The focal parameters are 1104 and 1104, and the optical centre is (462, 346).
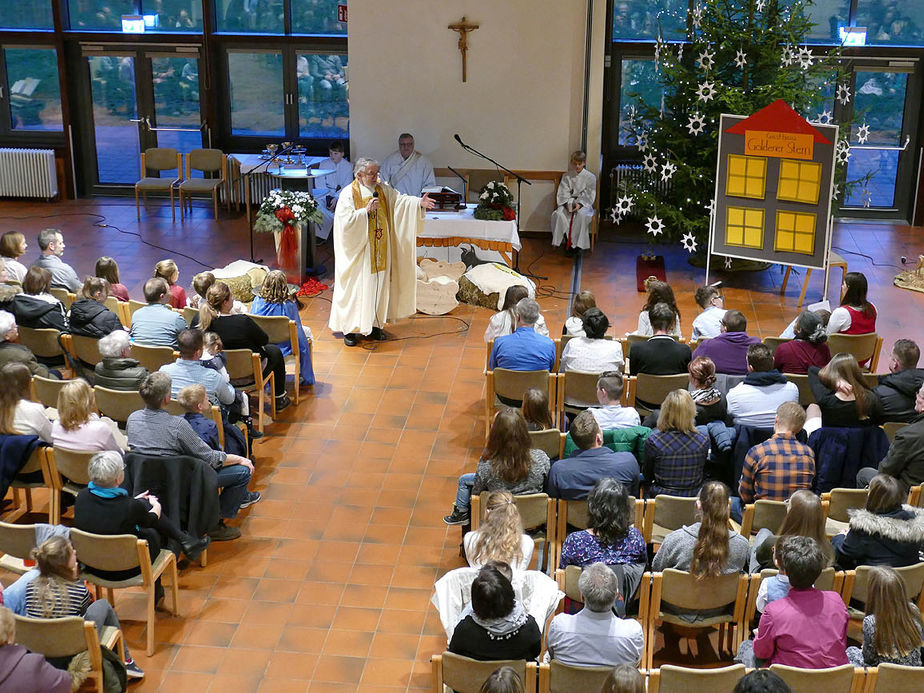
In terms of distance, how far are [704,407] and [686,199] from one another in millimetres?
5593

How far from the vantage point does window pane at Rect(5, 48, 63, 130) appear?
15.1m

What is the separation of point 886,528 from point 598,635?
1.58m

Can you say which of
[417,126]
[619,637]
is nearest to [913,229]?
[417,126]

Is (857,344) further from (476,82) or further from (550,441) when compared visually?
(476,82)

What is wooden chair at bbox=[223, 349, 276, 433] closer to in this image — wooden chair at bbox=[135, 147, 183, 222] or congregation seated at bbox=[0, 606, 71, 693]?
congregation seated at bbox=[0, 606, 71, 693]

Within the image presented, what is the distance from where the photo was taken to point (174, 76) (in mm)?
14969

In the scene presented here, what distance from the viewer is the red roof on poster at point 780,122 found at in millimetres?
10102

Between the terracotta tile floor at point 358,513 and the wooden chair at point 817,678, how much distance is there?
124 centimetres

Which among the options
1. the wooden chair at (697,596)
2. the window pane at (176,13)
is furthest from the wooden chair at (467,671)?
the window pane at (176,13)

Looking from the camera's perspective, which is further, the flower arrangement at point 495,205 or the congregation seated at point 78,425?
the flower arrangement at point 495,205

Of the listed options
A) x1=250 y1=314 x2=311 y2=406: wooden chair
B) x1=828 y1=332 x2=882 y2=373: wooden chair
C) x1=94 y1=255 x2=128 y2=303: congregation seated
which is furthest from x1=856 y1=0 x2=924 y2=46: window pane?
x1=94 y1=255 x2=128 y2=303: congregation seated

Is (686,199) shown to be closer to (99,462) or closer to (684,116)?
A: (684,116)

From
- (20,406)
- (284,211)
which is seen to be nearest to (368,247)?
(284,211)

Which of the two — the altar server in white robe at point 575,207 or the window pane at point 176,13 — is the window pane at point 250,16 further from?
the altar server in white robe at point 575,207
